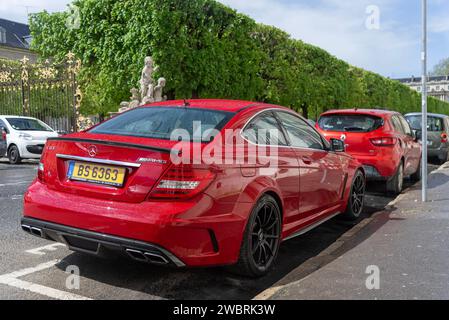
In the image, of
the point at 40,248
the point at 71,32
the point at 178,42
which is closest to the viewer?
the point at 40,248

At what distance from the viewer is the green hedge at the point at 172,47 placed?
1839 centimetres

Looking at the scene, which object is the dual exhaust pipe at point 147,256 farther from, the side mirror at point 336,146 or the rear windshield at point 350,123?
the rear windshield at point 350,123

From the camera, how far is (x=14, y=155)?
15.0 metres

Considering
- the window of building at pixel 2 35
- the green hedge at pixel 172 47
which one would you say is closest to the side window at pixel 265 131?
the green hedge at pixel 172 47

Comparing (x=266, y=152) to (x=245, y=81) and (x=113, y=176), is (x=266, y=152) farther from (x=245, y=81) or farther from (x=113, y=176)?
(x=245, y=81)

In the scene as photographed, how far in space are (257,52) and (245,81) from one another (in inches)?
64.2

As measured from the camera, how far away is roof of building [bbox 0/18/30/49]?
55.0 m

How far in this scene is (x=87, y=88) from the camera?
2244 centimetres

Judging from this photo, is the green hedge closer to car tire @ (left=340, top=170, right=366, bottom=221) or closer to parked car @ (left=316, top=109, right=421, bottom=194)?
parked car @ (left=316, top=109, right=421, bottom=194)

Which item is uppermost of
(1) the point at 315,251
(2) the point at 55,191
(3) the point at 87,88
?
(3) the point at 87,88

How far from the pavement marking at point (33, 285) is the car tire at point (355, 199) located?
12.6 ft

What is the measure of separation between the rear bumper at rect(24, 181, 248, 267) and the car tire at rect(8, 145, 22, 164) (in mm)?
12211

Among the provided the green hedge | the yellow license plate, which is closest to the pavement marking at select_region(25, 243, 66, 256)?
the yellow license plate

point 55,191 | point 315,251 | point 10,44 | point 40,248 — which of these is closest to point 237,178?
point 55,191
